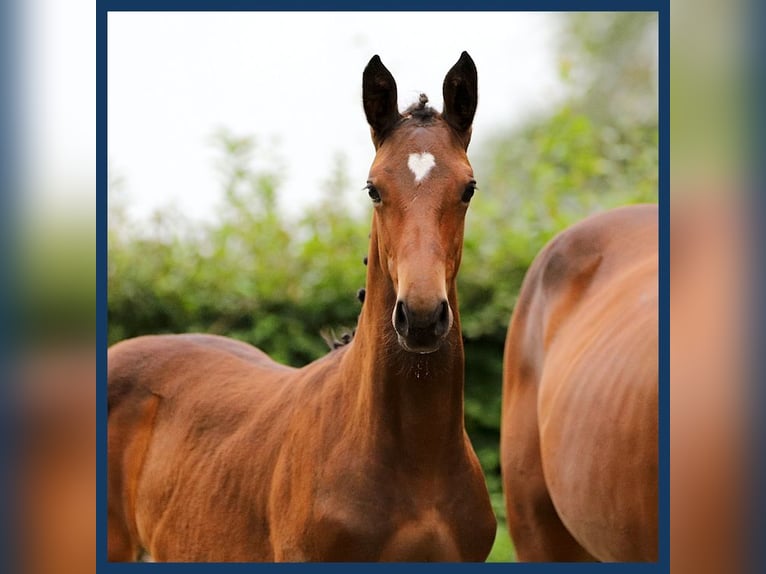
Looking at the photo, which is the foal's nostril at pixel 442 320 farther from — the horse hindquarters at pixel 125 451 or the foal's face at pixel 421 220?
the horse hindquarters at pixel 125 451

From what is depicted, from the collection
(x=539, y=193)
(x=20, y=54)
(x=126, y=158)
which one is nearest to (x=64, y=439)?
(x=20, y=54)

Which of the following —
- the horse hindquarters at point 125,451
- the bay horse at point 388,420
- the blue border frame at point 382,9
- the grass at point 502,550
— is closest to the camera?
the blue border frame at point 382,9

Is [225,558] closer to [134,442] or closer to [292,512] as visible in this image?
[292,512]

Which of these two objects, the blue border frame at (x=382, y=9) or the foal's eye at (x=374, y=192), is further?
the foal's eye at (x=374, y=192)

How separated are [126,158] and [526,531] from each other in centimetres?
288

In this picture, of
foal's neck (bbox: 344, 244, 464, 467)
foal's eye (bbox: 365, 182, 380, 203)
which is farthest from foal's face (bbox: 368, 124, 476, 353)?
foal's neck (bbox: 344, 244, 464, 467)

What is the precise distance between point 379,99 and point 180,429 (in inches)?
59.9

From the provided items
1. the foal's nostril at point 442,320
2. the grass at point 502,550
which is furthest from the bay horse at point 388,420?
the grass at point 502,550

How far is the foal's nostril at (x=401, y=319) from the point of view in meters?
2.33

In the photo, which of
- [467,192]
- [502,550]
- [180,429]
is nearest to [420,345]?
[467,192]

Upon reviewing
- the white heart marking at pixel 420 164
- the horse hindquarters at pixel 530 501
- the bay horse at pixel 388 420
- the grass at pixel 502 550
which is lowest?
the grass at pixel 502 550

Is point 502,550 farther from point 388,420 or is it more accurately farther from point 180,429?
point 388,420

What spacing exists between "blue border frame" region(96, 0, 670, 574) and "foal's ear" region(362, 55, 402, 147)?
0.64 ft

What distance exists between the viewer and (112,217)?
18.1 ft
